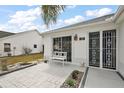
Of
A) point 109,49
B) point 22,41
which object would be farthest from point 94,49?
point 22,41

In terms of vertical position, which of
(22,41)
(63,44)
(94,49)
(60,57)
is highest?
(22,41)

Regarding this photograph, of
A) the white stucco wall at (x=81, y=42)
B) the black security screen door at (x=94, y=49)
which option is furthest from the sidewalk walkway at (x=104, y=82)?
the white stucco wall at (x=81, y=42)

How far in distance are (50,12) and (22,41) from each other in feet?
53.8

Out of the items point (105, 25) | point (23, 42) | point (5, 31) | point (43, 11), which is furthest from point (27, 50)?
point (43, 11)

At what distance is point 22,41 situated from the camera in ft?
61.4

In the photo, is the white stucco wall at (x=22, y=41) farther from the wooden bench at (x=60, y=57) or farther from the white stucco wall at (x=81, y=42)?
the white stucco wall at (x=81, y=42)

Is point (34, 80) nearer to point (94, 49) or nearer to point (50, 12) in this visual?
point (50, 12)

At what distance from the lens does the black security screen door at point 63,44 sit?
9.34 metres

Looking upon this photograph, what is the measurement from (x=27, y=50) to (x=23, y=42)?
156cm

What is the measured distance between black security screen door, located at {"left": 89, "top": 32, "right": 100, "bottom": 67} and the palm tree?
4.49m

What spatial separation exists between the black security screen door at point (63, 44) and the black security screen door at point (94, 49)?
6.57 feet

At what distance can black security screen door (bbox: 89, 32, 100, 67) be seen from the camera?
7406mm

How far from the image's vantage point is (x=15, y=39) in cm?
1773

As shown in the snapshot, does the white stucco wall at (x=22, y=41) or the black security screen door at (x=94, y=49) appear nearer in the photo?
the black security screen door at (x=94, y=49)
